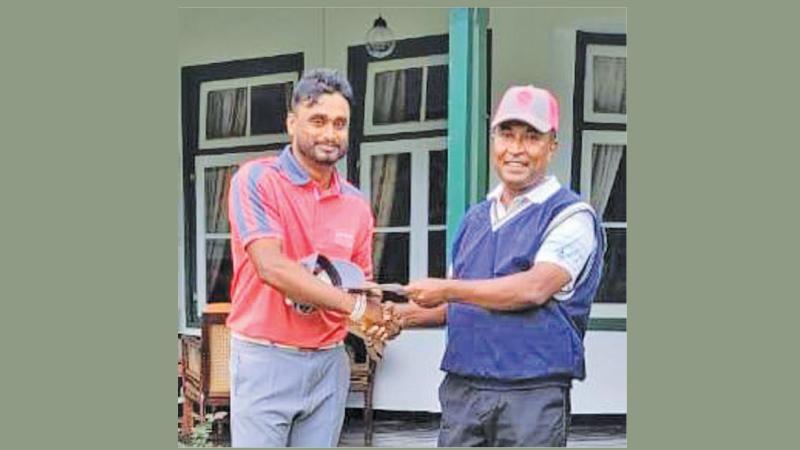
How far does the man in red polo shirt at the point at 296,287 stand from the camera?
5.65m

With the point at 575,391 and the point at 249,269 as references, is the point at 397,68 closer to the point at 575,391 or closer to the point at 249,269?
the point at 249,269

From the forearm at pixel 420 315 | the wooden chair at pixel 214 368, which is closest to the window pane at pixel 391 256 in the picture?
the forearm at pixel 420 315

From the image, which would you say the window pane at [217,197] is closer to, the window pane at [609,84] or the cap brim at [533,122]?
the cap brim at [533,122]

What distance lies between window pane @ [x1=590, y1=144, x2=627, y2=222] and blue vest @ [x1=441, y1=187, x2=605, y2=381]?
36 centimetres

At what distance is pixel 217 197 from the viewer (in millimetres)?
6039

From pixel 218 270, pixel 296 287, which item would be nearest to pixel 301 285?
pixel 296 287

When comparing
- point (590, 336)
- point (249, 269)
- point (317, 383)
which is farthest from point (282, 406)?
point (590, 336)

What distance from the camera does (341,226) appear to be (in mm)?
5824

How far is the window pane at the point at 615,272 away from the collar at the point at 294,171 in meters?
1.24

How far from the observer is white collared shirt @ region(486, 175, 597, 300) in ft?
17.8

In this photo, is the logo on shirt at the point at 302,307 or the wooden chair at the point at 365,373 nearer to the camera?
the logo on shirt at the point at 302,307

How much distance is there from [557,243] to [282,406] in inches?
52.4

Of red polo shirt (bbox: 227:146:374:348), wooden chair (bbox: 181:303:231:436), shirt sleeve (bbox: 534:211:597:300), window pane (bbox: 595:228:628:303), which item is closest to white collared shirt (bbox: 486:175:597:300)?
shirt sleeve (bbox: 534:211:597:300)

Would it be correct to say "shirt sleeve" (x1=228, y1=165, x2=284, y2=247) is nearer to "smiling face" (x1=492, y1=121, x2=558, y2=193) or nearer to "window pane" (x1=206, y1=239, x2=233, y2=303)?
"window pane" (x1=206, y1=239, x2=233, y2=303)
